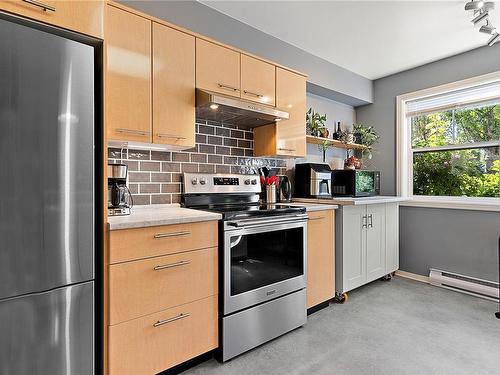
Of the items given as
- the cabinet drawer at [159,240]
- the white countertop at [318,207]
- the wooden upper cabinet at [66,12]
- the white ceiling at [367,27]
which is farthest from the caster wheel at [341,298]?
the wooden upper cabinet at [66,12]

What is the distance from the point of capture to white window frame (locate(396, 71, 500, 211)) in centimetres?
298

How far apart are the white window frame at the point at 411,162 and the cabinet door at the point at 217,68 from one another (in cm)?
239

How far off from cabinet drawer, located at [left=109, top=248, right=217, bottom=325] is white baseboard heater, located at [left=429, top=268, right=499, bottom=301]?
A: 2.73 m

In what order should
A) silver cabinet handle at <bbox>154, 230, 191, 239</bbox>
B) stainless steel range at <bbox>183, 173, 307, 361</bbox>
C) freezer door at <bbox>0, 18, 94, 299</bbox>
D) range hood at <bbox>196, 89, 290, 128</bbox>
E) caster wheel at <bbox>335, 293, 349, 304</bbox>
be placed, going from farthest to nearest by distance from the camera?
caster wheel at <bbox>335, 293, 349, 304</bbox>, range hood at <bbox>196, 89, 290, 128</bbox>, stainless steel range at <bbox>183, 173, 307, 361</bbox>, silver cabinet handle at <bbox>154, 230, 191, 239</bbox>, freezer door at <bbox>0, 18, 94, 299</bbox>

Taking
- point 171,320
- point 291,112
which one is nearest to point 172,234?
point 171,320

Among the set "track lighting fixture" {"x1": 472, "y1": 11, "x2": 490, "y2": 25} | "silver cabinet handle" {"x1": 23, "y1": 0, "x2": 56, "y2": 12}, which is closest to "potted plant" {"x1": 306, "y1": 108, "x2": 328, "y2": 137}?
"track lighting fixture" {"x1": 472, "y1": 11, "x2": 490, "y2": 25}

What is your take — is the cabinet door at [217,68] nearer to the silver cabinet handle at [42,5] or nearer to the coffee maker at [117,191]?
the coffee maker at [117,191]

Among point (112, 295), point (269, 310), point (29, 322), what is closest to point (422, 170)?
point (269, 310)

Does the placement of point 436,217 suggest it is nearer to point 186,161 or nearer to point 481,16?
point 481,16

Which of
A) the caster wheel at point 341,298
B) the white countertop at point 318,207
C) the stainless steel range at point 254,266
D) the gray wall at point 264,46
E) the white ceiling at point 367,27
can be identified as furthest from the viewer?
the caster wheel at point 341,298

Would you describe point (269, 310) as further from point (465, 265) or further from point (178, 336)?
point (465, 265)

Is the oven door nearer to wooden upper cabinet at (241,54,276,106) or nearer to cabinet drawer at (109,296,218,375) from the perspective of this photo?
cabinet drawer at (109,296,218,375)

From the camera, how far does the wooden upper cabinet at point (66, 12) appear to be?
123 centimetres

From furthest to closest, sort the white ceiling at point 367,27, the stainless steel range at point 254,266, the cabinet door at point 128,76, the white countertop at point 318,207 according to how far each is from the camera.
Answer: the white countertop at point 318,207
the white ceiling at point 367,27
the stainless steel range at point 254,266
the cabinet door at point 128,76
